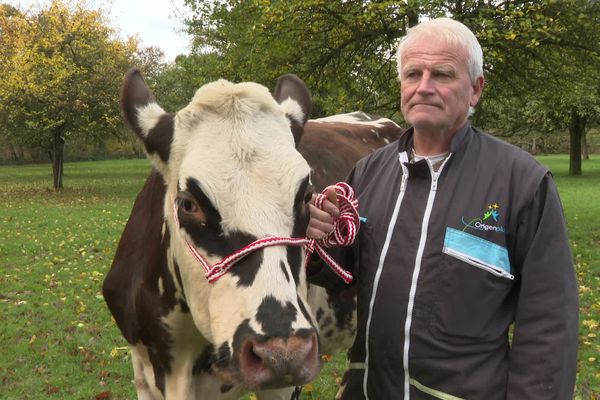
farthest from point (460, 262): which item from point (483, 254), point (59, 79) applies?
point (59, 79)

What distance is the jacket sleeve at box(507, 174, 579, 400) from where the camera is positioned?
2004mm

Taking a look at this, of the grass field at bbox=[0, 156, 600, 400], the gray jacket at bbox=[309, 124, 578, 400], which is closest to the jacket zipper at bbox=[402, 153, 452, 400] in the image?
the gray jacket at bbox=[309, 124, 578, 400]

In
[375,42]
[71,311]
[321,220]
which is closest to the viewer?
[321,220]

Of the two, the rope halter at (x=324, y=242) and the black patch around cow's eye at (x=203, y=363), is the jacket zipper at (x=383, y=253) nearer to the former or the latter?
the rope halter at (x=324, y=242)

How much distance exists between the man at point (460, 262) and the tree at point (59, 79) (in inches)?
809

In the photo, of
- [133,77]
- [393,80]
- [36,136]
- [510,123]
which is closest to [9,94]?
[36,136]

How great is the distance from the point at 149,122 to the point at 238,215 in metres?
0.75

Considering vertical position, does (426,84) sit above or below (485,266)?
above

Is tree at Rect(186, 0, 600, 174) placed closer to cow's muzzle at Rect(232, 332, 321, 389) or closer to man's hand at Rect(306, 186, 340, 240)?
man's hand at Rect(306, 186, 340, 240)

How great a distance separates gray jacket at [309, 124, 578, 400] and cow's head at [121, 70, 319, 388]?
0.40m

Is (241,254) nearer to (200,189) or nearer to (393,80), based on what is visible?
(200,189)

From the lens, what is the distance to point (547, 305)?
79.1 inches

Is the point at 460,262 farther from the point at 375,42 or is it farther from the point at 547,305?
the point at 375,42

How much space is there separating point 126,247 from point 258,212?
169 cm
